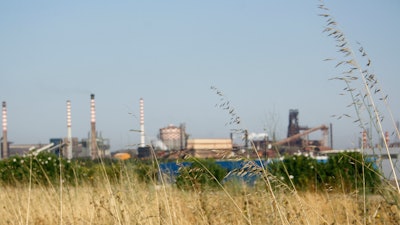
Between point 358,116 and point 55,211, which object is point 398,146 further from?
point 55,211

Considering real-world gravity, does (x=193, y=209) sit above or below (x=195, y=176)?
below

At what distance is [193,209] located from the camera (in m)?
3.63

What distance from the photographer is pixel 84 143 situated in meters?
59.4

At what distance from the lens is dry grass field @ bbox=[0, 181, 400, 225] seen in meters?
3.76

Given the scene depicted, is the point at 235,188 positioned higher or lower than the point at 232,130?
lower

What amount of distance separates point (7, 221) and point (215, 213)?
1.83 meters

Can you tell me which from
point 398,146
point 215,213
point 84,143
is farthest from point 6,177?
point 84,143

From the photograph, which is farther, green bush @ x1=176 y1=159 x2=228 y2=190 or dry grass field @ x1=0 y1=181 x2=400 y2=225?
dry grass field @ x1=0 y1=181 x2=400 y2=225

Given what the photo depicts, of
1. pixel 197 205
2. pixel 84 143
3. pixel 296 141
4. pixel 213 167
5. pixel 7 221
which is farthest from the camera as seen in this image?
pixel 296 141

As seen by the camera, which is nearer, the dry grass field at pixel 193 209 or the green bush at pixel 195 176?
the green bush at pixel 195 176

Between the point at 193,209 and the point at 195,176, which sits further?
the point at 193,209

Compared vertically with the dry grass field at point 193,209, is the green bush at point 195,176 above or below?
above

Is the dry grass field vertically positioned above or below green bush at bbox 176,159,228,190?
below

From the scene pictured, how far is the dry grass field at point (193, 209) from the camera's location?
376 cm
